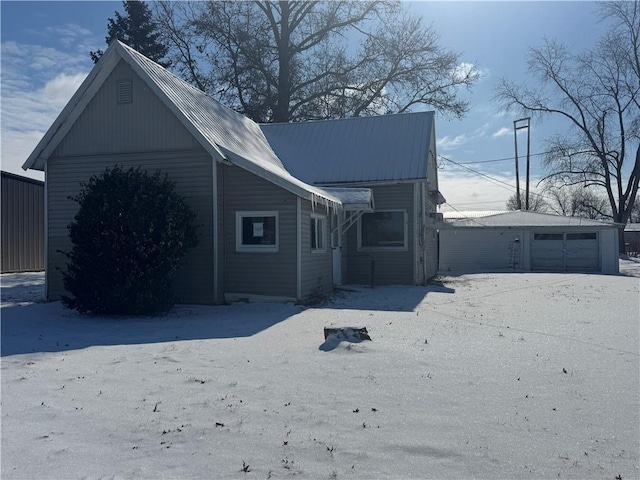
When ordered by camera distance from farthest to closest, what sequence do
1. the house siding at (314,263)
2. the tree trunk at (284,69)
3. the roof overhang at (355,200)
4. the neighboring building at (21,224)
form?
the tree trunk at (284,69) → the neighboring building at (21,224) → the roof overhang at (355,200) → the house siding at (314,263)

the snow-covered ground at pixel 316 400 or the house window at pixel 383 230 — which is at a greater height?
the house window at pixel 383 230

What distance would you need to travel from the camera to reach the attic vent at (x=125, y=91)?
43.5ft

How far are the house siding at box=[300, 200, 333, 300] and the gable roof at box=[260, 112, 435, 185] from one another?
10.3ft

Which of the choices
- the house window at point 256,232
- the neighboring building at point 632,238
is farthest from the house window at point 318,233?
the neighboring building at point 632,238

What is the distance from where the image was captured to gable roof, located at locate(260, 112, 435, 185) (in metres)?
18.0

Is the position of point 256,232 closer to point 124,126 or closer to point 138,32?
point 124,126

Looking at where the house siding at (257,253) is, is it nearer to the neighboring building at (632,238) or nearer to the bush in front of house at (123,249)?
the bush in front of house at (123,249)

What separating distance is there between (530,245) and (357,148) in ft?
46.4

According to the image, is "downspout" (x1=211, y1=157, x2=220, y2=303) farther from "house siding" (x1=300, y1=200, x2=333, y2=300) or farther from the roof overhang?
the roof overhang

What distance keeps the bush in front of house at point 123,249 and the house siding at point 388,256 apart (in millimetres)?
7847

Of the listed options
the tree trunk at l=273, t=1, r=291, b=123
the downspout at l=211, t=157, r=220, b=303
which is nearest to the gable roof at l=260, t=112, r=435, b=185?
the downspout at l=211, t=157, r=220, b=303

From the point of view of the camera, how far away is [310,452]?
4188 millimetres

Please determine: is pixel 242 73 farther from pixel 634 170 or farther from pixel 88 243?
pixel 634 170

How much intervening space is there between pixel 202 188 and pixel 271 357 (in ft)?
21.8
